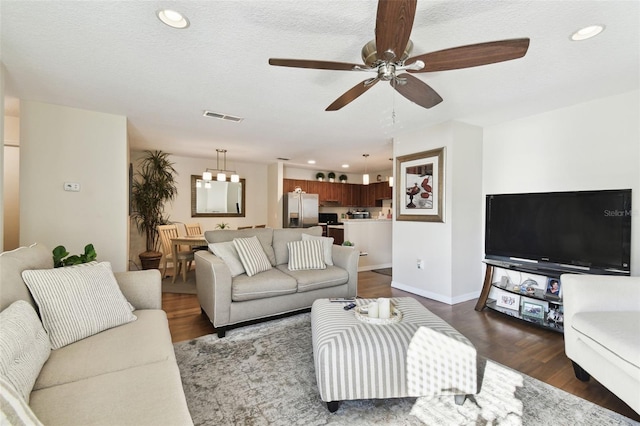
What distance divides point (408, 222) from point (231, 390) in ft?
10.3

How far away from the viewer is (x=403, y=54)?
1.61 metres

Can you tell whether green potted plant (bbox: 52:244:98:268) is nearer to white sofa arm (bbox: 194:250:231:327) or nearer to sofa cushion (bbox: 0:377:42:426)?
white sofa arm (bbox: 194:250:231:327)

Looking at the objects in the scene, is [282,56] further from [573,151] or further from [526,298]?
[526,298]

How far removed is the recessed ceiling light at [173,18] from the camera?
63.8 inches

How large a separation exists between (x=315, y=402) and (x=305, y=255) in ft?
5.78

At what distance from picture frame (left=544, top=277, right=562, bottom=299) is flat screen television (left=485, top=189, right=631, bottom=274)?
0.58 ft

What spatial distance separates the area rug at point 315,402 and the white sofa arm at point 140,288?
550 millimetres

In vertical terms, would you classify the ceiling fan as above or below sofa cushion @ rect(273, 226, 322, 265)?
above

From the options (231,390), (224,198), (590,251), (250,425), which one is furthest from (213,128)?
(590,251)

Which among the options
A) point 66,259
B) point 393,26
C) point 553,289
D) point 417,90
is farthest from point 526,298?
point 66,259

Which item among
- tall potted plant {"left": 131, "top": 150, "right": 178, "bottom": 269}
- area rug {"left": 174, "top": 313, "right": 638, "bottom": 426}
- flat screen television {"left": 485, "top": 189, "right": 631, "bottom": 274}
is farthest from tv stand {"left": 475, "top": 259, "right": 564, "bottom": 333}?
tall potted plant {"left": 131, "top": 150, "right": 178, "bottom": 269}

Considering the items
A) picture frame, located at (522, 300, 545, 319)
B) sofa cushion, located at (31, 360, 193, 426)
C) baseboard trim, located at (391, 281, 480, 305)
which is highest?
sofa cushion, located at (31, 360, 193, 426)

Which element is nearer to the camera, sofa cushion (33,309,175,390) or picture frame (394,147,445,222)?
sofa cushion (33,309,175,390)

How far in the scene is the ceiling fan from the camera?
4.17 ft
